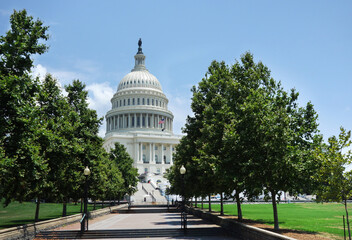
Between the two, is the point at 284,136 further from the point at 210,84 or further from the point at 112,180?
the point at 112,180

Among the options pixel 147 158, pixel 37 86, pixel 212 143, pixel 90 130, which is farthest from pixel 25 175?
pixel 147 158

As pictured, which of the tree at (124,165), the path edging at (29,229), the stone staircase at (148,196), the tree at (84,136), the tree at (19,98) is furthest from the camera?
the stone staircase at (148,196)

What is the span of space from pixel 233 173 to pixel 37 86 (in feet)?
37.9

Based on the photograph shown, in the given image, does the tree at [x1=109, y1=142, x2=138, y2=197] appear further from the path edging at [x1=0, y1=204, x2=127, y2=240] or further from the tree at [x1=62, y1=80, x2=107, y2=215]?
the path edging at [x1=0, y1=204, x2=127, y2=240]

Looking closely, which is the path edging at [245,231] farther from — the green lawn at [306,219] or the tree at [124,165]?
the tree at [124,165]

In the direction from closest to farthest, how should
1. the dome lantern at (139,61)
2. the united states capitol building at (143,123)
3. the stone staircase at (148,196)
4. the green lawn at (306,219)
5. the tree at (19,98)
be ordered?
the tree at (19,98) → the green lawn at (306,219) → the stone staircase at (148,196) → the united states capitol building at (143,123) → the dome lantern at (139,61)

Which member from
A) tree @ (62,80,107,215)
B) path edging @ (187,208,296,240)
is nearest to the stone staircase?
tree @ (62,80,107,215)

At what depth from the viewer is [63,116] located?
26.6 meters

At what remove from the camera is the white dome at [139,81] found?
474 ft

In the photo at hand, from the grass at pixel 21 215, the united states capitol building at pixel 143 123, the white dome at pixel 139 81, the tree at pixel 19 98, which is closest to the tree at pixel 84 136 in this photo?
the grass at pixel 21 215

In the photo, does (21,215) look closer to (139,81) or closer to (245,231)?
(245,231)

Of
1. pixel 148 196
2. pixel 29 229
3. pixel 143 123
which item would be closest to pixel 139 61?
pixel 143 123

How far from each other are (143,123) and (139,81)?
21428 mm

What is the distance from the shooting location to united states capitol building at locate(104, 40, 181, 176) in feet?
398
